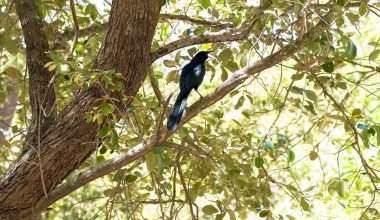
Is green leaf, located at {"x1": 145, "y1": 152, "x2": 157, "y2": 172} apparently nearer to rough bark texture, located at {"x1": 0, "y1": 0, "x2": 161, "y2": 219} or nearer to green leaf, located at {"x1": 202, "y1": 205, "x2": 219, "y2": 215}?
rough bark texture, located at {"x1": 0, "y1": 0, "x2": 161, "y2": 219}

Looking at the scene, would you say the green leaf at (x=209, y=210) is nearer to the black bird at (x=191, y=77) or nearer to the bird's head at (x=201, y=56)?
the black bird at (x=191, y=77)

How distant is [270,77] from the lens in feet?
20.4

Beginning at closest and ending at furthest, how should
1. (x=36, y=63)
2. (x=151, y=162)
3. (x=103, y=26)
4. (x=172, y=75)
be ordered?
Result: (x=151, y=162)
(x=36, y=63)
(x=172, y=75)
(x=103, y=26)

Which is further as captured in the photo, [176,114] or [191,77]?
[191,77]

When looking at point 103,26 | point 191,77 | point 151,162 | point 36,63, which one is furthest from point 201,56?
point 151,162

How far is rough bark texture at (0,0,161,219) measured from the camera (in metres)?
2.27

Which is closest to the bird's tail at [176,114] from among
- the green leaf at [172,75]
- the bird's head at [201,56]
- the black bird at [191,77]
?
the black bird at [191,77]

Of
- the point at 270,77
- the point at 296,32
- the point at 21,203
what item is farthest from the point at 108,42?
the point at 270,77

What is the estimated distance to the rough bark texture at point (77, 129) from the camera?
2270 millimetres

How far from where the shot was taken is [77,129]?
227 centimetres

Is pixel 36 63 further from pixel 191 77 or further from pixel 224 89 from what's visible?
pixel 224 89

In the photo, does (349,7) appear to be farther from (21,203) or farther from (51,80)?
(21,203)

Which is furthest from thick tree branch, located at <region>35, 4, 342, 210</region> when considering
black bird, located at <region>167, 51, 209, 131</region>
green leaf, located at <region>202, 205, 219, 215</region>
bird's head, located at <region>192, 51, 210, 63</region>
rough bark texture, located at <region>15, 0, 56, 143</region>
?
bird's head, located at <region>192, 51, 210, 63</region>

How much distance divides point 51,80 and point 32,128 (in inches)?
8.5
